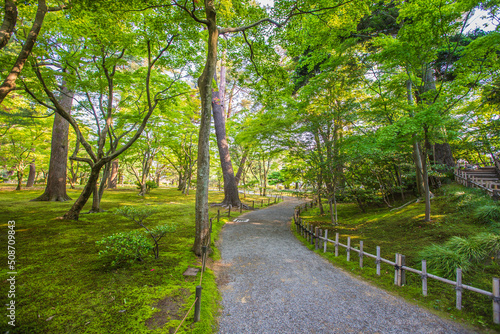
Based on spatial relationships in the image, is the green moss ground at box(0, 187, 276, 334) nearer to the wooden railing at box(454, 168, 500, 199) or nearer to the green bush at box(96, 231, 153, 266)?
the green bush at box(96, 231, 153, 266)

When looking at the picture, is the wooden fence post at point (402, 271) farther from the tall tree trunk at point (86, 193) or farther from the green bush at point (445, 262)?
the tall tree trunk at point (86, 193)

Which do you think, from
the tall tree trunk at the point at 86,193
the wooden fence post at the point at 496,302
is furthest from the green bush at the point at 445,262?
the tall tree trunk at the point at 86,193

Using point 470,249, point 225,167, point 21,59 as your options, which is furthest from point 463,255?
point 225,167

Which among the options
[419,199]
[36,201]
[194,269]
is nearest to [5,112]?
[36,201]

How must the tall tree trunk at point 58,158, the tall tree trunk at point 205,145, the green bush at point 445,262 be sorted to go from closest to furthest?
the green bush at point 445,262 → the tall tree trunk at point 205,145 → the tall tree trunk at point 58,158

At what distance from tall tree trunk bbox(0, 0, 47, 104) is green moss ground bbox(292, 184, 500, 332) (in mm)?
9014

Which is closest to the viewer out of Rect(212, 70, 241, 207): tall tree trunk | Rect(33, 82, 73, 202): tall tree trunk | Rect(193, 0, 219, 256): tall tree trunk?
Rect(193, 0, 219, 256): tall tree trunk

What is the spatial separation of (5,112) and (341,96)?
20.8 m

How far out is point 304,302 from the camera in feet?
11.8

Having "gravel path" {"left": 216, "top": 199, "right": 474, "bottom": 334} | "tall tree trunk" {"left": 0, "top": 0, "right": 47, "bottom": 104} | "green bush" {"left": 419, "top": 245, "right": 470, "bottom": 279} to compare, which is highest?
"tall tree trunk" {"left": 0, "top": 0, "right": 47, "bottom": 104}

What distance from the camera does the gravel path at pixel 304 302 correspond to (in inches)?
117

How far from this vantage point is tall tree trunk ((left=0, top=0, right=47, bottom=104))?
427cm

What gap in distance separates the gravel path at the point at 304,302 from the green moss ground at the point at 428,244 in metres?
0.34

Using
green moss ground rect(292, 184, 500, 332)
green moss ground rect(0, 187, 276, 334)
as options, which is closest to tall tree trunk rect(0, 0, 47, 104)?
green moss ground rect(0, 187, 276, 334)
